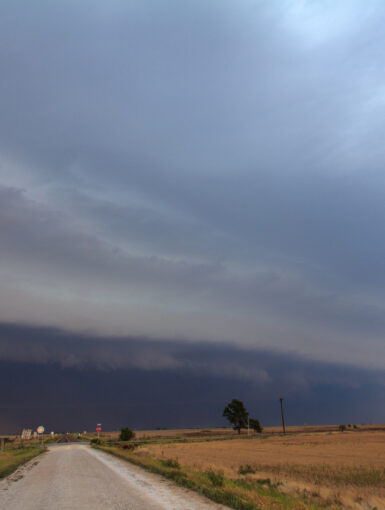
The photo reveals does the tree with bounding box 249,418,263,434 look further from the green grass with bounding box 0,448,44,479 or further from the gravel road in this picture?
the gravel road

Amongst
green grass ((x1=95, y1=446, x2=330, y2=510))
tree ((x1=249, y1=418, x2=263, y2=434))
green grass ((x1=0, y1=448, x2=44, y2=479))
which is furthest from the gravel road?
tree ((x1=249, y1=418, x2=263, y2=434))

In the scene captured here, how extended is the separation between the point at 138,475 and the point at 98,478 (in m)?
2.44

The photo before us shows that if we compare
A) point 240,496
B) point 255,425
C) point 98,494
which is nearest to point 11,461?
point 98,494

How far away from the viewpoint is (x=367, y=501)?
1805cm

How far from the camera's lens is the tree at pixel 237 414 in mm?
175625

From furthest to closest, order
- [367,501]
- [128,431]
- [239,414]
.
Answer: [239,414]
[128,431]
[367,501]

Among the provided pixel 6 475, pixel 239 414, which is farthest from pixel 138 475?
pixel 239 414

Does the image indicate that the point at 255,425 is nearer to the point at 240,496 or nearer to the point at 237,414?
the point at 237,414

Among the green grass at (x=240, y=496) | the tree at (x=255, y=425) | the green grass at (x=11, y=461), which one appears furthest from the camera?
the tree at (x=255, y=425)

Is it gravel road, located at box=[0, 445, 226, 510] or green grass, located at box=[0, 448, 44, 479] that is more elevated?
gravel road, located at box=[0, 445, 226, 510]

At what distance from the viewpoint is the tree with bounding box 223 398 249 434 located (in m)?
176

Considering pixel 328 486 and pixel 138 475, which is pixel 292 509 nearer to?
pixel 328 486

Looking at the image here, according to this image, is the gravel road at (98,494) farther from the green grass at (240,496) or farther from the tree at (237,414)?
the tree at (237,414)

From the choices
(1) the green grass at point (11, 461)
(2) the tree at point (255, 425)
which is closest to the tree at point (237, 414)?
(2) the tree at point (255, 425)
